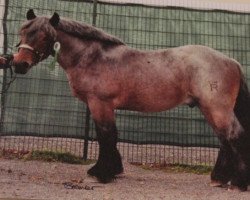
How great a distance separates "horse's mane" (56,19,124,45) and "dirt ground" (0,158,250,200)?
1.81m

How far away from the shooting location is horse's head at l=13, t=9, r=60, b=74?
204 inches

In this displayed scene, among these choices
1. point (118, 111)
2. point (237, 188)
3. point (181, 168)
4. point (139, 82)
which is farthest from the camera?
point (118, 111)

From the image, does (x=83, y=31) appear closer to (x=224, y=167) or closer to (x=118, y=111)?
(x=118, y=111)

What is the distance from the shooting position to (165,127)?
7.23 metres

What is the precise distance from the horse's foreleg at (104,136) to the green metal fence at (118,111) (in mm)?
1707

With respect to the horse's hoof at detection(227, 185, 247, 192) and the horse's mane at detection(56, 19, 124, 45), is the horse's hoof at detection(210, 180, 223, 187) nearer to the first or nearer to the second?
the horse's hoof at detection(227, 185, 247, 192)

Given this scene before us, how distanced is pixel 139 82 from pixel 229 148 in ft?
4.52

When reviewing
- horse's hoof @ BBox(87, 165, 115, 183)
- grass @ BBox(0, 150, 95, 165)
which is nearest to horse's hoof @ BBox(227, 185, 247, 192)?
horse's hoof @ BBox(87, 165, 115, 183)

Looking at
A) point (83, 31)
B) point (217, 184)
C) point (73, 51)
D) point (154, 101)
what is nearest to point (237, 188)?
point (217, 184)

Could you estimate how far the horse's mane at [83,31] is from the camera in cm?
552

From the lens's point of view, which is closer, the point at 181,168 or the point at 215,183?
the point at 215,183

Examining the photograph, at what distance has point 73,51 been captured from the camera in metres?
5.51

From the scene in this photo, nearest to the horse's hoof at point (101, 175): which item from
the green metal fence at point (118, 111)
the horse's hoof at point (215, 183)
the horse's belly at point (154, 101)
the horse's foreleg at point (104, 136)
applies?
the horse's foreleg at point (104, 136)

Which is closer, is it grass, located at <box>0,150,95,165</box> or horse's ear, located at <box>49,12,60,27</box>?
horse's ear, located at <box>49,12,60,27</box>
